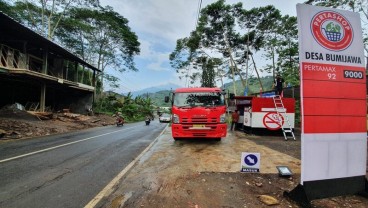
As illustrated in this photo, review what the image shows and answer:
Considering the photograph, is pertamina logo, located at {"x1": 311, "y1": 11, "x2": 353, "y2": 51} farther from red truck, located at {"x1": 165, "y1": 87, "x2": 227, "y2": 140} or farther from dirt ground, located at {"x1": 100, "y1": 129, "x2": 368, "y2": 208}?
red truck, located at {"x1": 165, "y1": 87, "x2": 227, "y2": 140}

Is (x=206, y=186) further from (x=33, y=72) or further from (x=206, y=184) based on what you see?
(x=33, y=72)

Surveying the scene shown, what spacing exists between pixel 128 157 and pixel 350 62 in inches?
257

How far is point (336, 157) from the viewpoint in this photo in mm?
4598

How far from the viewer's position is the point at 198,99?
11.8 metres

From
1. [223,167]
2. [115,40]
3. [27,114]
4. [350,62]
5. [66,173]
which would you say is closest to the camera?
[350,62]

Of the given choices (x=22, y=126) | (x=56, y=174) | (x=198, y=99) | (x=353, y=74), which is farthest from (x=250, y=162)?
(x=22, y=126)

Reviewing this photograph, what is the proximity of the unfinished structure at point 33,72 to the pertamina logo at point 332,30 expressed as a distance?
16586 mm

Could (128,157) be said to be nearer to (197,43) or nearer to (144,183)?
(144,183)

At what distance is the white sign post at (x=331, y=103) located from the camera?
14.5 ft

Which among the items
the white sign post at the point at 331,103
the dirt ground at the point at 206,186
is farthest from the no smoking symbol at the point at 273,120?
the white sign post at the point at 331,103

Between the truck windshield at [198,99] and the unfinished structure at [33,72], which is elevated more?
the unfinished structure at [33,72]

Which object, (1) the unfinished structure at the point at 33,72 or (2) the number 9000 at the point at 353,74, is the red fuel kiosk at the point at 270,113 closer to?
(2) the number 9000 at the point at 353,74

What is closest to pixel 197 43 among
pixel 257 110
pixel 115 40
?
pixel 115 40

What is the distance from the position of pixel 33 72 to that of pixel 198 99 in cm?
1245
